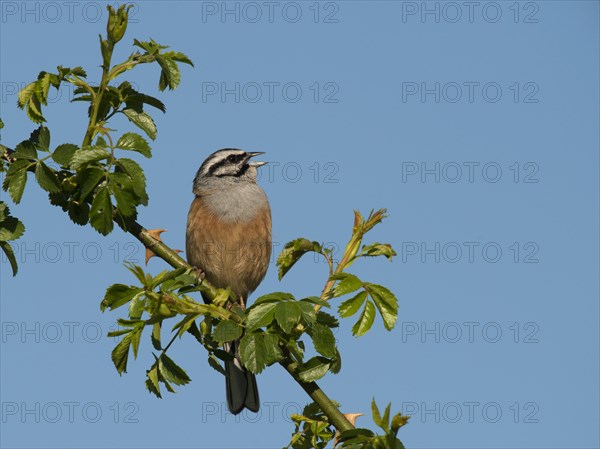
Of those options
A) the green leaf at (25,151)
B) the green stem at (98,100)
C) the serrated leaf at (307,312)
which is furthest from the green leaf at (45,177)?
the serrated leaf at (307,312)

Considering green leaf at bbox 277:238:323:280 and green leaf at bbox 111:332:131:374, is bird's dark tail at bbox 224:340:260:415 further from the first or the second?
green leaf at bbox 111:332:131:374

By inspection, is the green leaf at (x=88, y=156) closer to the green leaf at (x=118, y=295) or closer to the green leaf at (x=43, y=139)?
the green leaf at (x=43, y=139)

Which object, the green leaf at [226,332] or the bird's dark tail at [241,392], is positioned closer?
the green leaf at [226,332]

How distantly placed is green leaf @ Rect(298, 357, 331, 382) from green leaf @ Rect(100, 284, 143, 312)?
634 mm

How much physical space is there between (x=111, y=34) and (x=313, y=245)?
44.0 inches

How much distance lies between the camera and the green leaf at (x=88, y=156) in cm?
301

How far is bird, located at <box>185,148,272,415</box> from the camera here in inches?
255

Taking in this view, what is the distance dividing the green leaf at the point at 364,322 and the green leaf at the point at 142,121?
1.06 m

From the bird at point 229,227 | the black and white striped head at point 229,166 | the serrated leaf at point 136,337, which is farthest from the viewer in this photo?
the black and white striped head at point 229,166

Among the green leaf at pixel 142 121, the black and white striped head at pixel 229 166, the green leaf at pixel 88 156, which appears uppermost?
the black and white striped head at pixel 229 166

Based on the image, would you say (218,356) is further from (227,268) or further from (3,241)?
(227,268)

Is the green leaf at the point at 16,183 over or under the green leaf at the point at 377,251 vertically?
over

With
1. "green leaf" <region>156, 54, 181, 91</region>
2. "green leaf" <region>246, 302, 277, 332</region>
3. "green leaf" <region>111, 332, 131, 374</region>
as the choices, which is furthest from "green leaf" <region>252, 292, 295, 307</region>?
"green leaf" <region>156, 54, 181, 91</region>

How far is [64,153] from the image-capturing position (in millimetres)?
3059
